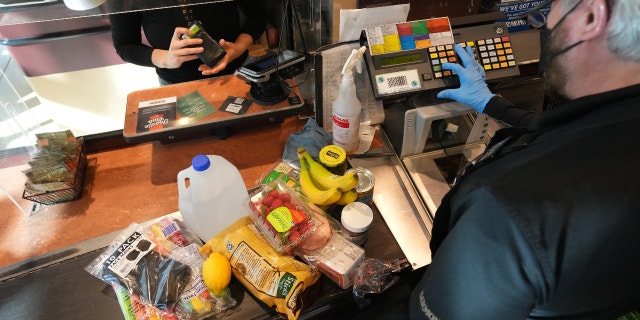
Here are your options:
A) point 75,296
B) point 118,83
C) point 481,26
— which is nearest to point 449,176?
point 481,26

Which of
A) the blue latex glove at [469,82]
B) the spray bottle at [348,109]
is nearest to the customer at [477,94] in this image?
the blue latex glove at [469,82]

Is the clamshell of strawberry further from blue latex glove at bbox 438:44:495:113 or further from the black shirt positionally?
blue latex glove at bbox 438:44:495:113

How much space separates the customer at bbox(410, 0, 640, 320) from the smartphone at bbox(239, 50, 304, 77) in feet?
2.18

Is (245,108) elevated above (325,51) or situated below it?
below

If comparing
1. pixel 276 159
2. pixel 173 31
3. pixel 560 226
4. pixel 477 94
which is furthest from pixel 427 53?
pixel 173 31

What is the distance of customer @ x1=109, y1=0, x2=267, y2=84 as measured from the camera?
1367 mm

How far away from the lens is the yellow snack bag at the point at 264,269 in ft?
2.50

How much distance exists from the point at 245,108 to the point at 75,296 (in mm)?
686

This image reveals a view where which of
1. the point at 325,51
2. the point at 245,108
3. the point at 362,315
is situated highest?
the point at 325,51

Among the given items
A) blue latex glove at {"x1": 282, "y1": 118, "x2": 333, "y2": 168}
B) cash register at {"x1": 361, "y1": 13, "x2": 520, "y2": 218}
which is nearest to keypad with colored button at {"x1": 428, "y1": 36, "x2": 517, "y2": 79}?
cash register at {"x1": 361, "y1": 13, "x2": 520, "y2": 218}

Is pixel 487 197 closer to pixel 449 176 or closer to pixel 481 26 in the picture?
pixel 449 176

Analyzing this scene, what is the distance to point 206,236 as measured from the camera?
921 mm

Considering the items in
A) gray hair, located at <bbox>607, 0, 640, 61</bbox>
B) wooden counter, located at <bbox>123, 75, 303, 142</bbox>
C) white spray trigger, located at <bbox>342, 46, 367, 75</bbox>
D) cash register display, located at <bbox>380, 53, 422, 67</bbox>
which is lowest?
wooden counter, located at <bbox>123, 75, 303, 142</bbox>

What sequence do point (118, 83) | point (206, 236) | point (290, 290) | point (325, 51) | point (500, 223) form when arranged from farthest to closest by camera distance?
point (118, 83), point (325, 51), point (206, 236), point (290, 290), point (500, 223)
